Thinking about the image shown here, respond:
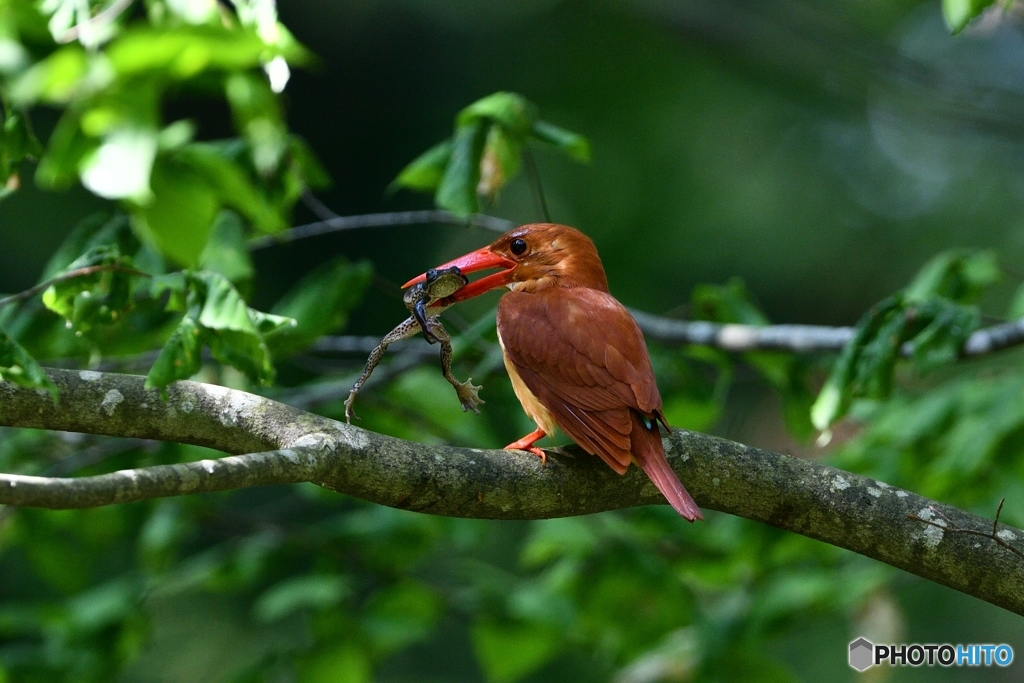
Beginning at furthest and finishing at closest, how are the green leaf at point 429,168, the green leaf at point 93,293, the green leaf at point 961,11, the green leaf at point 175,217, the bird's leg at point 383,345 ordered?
the green leaf at point 429,168 → the bird's leg at point 383,345 → the green leaf at point 93,293 → the green leaf at point 961,11 → the green leaf at point 175,217

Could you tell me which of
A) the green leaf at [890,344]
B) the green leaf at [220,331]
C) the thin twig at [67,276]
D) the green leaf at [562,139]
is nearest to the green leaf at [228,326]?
the green leaf at [220,331]

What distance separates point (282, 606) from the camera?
12.2ft

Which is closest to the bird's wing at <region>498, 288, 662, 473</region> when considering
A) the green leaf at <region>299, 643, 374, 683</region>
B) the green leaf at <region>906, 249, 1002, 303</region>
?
the green leaf at <region>906, 249, 1002, 303</region>

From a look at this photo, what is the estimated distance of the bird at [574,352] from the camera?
2.40 m

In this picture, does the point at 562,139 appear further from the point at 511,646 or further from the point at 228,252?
the point at 511,646

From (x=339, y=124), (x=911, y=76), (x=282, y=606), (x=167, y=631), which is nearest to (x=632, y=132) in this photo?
(x=339, y=124)

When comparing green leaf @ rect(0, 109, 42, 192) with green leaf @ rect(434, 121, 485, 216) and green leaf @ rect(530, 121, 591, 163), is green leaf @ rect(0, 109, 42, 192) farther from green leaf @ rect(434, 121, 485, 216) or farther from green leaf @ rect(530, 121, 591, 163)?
green leaf @ rect(530, 121, 591, 163)

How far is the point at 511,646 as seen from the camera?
3855mm

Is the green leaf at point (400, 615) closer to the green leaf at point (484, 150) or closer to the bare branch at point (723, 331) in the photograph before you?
the bare branch at point (723, 331)

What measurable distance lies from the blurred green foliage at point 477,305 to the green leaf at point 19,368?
0.03ft

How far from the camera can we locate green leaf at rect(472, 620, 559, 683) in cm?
385

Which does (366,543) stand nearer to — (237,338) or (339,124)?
(237,338)

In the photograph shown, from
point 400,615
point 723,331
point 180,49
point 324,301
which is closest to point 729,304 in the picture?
point 723,331

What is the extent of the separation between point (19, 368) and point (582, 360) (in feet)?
4.64
